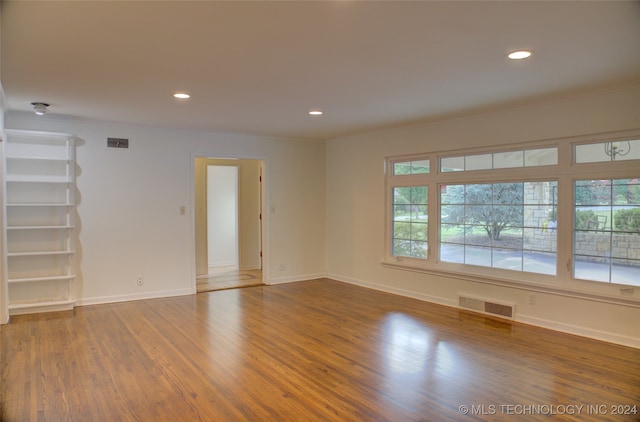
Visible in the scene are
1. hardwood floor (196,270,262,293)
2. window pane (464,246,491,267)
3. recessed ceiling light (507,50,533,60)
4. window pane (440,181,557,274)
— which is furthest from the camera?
hardwood floor (196,270,262,293)

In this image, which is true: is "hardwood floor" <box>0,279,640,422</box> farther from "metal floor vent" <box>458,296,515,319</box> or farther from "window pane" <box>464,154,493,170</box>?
"window pane" <box>464,154,493,170</box>

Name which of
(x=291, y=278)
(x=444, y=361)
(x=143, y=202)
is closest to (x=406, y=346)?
(x=444, y=361)

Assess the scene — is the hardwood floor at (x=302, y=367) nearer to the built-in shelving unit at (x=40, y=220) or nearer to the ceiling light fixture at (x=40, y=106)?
the built-in shelving unit at (x=40, y=220)

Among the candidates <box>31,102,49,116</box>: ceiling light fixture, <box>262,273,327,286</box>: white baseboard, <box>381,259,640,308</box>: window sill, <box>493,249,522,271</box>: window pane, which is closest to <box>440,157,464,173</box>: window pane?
<box>493,249,522,271</box>: window pane

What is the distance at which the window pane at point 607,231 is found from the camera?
3.85 meters

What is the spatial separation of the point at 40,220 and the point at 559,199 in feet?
19.9

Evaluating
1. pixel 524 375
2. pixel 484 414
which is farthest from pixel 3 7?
pixel 524 375

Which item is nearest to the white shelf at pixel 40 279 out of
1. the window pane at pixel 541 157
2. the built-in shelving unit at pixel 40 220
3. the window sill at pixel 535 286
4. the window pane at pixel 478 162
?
the built-in shelving unit at pixel 40 220

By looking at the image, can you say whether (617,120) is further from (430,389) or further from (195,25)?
(195,25)

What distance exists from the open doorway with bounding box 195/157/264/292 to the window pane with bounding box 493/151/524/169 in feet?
12.2

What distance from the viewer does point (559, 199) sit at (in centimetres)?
434

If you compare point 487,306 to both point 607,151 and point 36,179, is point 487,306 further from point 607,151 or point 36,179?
point 36,179

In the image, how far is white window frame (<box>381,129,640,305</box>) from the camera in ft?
12.9

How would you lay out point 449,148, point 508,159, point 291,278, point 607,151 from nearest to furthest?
point 607,151
point 508,159
point 449,148
point 291,278
